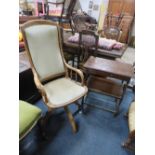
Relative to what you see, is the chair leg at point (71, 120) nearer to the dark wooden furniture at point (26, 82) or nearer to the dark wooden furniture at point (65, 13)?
the dark wooden furniture at point (26, 82)

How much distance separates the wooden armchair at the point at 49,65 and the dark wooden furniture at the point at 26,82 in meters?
0.23

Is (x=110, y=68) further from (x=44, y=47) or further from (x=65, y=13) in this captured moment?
(x=65, y=13)

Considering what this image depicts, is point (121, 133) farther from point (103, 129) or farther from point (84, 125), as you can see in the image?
point (84, 125)

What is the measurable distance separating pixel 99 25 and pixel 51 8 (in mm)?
2267

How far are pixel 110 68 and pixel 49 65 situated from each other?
707 mm

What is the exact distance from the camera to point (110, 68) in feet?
5.30

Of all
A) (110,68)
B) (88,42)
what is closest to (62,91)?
(110,68)

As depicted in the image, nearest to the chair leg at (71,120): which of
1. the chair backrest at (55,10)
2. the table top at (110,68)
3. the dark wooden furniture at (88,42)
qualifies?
the table top at (110,68)

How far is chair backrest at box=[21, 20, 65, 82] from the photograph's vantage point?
4.43 feet

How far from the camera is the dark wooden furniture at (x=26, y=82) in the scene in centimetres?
157

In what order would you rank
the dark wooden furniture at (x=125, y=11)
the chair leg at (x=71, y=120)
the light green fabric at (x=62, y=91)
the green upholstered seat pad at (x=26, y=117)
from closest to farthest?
the green upholstered seat pad at (x=26, y=117)
the light green fabric at (x=62, y=91)
the chair leg at (x=71, y=120)
the dark wooden furniture at (x=125, y=11)

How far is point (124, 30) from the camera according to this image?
15.4ft
